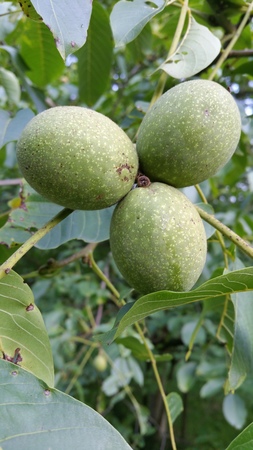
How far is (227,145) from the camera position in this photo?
95 cm

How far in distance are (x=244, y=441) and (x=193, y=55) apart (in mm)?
828

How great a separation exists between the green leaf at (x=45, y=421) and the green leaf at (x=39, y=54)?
1.39 meters

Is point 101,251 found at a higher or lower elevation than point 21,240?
lower

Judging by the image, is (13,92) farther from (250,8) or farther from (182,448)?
(182,448)

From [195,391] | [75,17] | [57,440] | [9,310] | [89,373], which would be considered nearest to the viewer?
[57,440]

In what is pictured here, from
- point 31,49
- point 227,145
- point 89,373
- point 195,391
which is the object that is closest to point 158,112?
point 227,145

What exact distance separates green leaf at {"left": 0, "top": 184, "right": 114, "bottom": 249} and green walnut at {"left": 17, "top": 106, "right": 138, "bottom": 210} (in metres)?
0.31

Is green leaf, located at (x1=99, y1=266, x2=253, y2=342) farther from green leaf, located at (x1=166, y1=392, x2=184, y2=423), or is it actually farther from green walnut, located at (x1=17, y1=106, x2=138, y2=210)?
green leaf, located at (x1=166, y1=392, x2=184, y2=423)

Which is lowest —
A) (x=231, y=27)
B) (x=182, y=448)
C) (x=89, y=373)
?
(x=182, y=448)

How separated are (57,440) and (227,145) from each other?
24.9 inches

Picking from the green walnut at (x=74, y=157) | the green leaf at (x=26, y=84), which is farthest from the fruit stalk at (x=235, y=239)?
the green leaf at (x=26, y=84)

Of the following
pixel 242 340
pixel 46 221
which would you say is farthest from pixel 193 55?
pixel 242 340

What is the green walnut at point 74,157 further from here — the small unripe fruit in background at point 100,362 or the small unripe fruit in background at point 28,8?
the small unripe fruit in background at point 100,362

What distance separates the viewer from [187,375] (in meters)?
2.38
